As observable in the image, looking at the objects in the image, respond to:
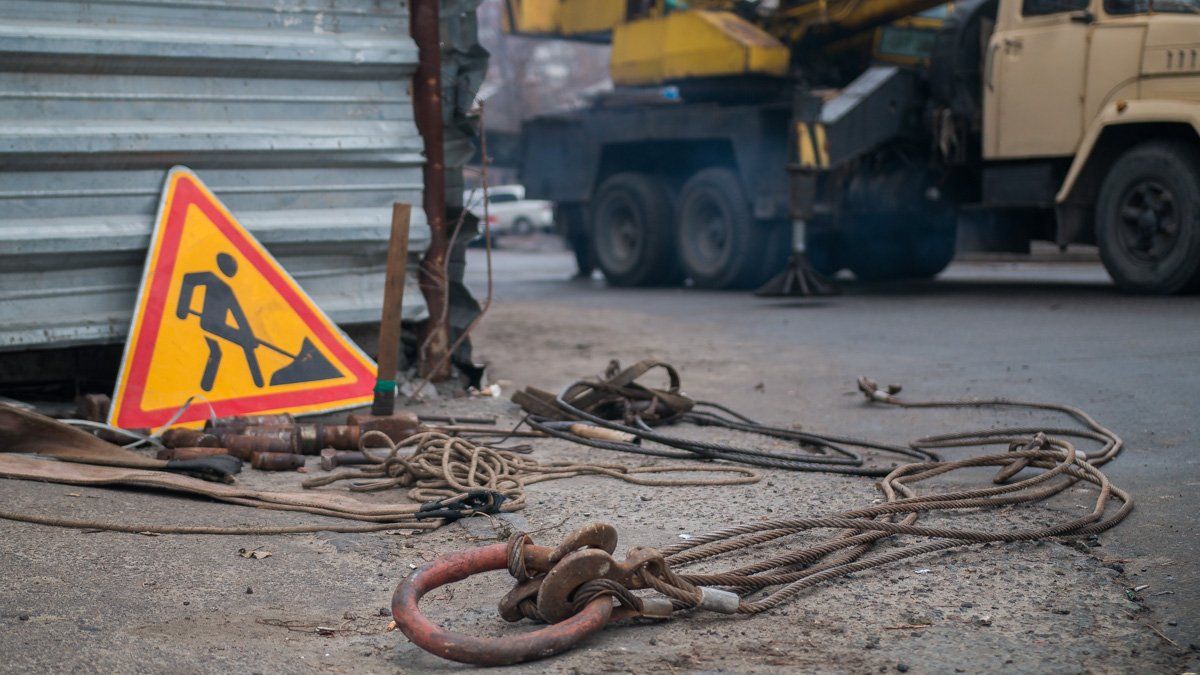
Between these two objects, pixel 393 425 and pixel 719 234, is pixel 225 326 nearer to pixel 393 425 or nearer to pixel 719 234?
pixel 393 425

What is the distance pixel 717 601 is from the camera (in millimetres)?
2654

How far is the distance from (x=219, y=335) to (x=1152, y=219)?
289 inches

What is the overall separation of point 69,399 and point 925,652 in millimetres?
4127

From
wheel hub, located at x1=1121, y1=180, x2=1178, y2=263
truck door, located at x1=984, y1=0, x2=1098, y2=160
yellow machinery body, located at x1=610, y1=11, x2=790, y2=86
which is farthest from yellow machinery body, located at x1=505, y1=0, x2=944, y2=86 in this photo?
wheel hub, located at x1=1121, y1=180, x2=1178, y2=263

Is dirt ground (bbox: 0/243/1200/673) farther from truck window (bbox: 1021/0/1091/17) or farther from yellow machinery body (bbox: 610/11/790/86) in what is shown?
yellow machinery body (bbox: 610/11/790/86)

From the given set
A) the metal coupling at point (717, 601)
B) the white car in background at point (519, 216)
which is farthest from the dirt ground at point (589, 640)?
the white car in background at point (519, 216)

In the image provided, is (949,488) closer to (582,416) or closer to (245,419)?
(582,416)

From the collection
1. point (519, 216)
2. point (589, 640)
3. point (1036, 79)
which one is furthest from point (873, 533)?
point (519, 216)

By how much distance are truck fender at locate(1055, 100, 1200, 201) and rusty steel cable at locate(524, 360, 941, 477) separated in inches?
212

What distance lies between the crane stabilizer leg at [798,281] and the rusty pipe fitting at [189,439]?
7629mm

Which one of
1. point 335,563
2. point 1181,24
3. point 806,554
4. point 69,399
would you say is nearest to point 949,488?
point 806,554

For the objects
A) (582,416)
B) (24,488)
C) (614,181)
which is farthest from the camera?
(614,181)

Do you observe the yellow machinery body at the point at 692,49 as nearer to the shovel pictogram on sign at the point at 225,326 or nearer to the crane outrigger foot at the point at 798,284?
the crane outrigger foot at the point at 798,284

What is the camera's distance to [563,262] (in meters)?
21.1
